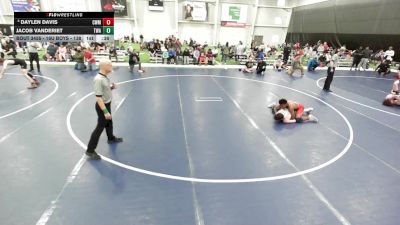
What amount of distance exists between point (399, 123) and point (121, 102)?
31.0 feet

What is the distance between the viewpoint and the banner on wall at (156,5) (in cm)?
3188

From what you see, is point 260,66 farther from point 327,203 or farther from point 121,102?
point 327,203

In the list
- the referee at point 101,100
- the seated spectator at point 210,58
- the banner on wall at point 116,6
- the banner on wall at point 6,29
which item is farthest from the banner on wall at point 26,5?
the referee at point 101,100

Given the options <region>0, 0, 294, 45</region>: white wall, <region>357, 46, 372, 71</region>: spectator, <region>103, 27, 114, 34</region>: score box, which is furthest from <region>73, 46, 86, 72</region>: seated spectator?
<region>0, 0, 294, 45</region>: white wall

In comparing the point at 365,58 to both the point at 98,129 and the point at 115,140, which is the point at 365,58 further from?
the point at 98,129

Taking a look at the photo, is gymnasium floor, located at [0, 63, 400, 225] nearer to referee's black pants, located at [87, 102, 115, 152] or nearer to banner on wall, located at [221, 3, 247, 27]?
referee's black pants, located at [87, 102, 115, 152]

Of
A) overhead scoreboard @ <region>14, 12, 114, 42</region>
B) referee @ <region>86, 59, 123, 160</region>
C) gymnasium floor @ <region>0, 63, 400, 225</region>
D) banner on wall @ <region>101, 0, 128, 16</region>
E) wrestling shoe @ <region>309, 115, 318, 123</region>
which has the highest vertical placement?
banner on wall @ <region>101, 0, 128, 16</region>

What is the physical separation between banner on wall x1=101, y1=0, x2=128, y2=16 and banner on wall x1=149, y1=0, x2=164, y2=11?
10.3 ft

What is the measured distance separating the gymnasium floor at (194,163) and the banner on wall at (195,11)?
84.3ft

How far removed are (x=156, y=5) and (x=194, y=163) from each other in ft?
A: 101

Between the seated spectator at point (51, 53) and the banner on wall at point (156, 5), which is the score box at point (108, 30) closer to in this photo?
the seated spectator at point (51, 53)

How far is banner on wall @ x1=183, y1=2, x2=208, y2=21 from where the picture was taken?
32.8 meters

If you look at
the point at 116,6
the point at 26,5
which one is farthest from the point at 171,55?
the point at 26,5

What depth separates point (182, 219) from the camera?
391 centimetres
